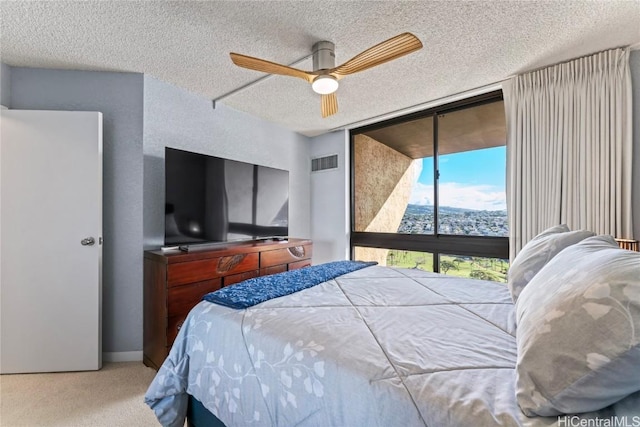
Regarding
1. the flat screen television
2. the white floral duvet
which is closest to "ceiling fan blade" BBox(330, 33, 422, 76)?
the white floral duvet

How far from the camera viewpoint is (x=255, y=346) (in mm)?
1062

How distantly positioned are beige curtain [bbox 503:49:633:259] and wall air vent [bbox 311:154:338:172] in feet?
7.08

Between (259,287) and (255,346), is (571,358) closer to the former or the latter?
(255,346)


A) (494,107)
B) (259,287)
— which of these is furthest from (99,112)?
(494,107)

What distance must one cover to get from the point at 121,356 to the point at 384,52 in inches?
121

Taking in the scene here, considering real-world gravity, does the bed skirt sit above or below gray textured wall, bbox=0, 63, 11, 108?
below

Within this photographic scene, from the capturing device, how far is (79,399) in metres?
1.85

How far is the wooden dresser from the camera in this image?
2143 mm

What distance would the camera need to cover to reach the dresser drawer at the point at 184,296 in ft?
7.06

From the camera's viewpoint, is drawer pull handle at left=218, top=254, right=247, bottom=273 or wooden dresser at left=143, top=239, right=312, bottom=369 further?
drawer pull handle at left=218, top=254, right=247, bottom=273

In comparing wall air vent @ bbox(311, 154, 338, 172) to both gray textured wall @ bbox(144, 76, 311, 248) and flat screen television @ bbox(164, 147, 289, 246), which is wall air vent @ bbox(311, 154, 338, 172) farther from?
flat screen television @ bbox(164, 147, 289, 246)

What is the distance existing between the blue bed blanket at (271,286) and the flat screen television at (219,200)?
1252 mm

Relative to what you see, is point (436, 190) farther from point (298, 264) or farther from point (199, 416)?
point (199, 416)

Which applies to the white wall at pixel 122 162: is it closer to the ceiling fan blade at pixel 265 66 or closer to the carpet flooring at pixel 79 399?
the carpet flooring at pixel 79 399
